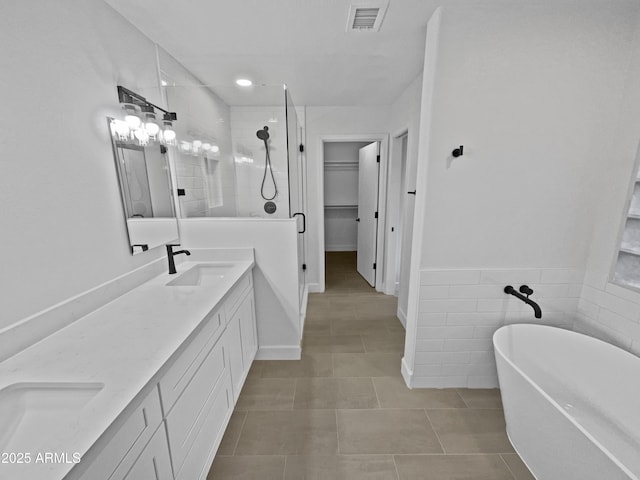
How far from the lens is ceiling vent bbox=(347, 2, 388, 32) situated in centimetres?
142

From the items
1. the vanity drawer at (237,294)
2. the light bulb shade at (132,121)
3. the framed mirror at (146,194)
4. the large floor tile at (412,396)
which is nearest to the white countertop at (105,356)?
the vanity drawer at (237,294)

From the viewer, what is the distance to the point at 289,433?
1644 millimetres

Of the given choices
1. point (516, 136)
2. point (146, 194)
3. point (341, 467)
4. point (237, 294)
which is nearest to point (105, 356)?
point (237, 294)

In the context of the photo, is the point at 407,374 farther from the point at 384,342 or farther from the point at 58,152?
the point at 58,152

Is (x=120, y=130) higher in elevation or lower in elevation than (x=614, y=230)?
higher

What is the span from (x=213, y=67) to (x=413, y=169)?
79.2 inches

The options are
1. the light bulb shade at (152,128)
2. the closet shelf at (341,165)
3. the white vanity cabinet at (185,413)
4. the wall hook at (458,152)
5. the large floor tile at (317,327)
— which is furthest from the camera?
the closet shelf at (341,165)

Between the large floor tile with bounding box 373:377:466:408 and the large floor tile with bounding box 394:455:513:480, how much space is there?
0.36 metres

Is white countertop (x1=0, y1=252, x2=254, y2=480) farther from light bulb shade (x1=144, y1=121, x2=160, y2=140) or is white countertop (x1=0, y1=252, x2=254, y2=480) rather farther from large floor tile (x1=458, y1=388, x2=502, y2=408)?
large floor tile (x1=458, y1=388, x2=502, y2=408)

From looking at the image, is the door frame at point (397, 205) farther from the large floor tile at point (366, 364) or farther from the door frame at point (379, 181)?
the large floor tile at point (366, 364)

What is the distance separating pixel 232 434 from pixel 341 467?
0.71 meters

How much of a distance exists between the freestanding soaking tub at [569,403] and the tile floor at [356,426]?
261 millimetres

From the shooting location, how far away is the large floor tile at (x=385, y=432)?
5.08 feet

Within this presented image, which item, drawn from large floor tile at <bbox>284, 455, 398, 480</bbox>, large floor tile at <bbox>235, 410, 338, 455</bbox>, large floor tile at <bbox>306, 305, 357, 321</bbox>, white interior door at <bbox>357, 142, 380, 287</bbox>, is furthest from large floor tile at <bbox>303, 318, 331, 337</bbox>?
large floor tile at <bbox>284, 455, 398, 480</bbox>
